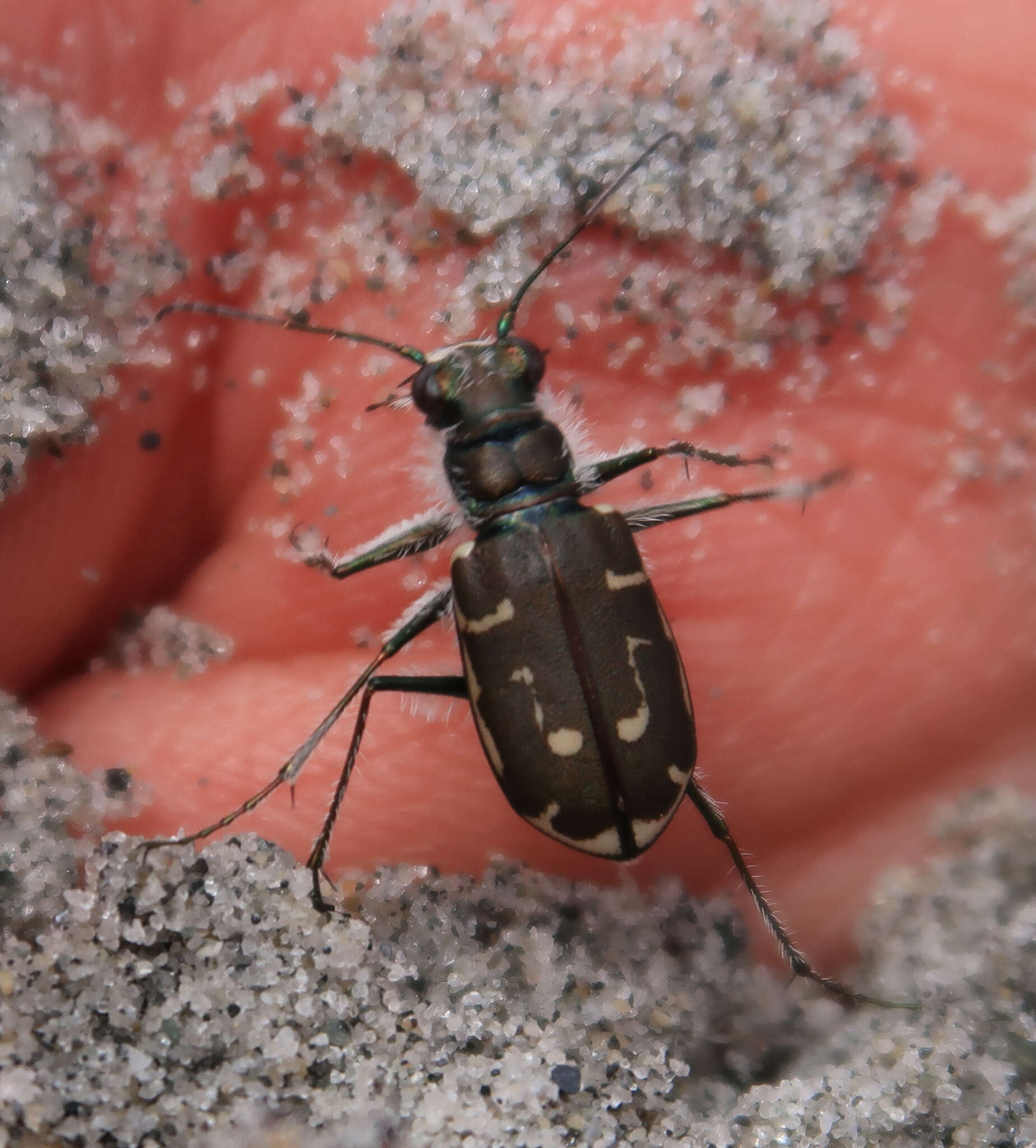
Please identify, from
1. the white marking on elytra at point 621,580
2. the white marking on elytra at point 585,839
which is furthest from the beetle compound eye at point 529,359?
the white marking on elytra at point 585,839

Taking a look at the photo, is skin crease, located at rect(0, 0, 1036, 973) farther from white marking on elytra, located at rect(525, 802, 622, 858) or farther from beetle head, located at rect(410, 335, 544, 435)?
white marking on elytra, located at rect(525, 802, 622, 858)

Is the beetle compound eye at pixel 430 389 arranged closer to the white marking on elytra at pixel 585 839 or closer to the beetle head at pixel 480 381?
the beetle head at pixel 480 381

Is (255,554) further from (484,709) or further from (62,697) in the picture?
(484,709)

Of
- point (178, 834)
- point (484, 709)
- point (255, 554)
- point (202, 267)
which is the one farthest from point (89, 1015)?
point (202, 267)

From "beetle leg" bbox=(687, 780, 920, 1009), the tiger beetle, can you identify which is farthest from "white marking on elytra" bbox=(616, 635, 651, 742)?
"beetle leg" bbox=(687, 780, 920, 1009)

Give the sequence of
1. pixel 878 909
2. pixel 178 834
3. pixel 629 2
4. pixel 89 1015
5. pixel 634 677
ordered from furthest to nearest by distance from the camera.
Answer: pixel 878 909, pixel 629 2, pixel 178 834, pixel 634 677, pixel 89 1015

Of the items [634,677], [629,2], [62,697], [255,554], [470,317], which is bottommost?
[634,677]
